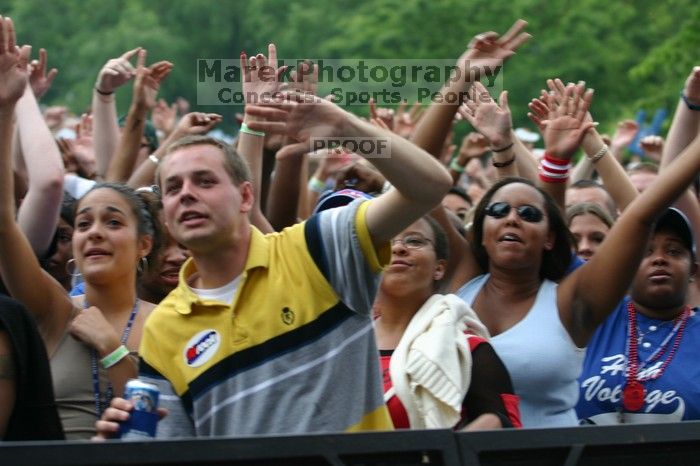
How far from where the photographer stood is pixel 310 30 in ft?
113

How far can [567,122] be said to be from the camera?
584 cm

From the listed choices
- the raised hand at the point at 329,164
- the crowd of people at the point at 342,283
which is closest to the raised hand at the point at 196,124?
the crowd of people at the point at 342,283

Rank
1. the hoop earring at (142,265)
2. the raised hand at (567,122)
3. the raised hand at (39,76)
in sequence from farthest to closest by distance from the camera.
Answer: the raised hand at (39,76) → the raised hand at (567,122) → the hoop earring at (142,265)

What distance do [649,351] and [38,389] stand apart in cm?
243

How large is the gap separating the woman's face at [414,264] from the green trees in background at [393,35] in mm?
10617

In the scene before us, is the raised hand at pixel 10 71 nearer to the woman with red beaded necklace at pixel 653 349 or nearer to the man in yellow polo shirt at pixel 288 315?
the man in yellow polo shirt at pixel 288 315

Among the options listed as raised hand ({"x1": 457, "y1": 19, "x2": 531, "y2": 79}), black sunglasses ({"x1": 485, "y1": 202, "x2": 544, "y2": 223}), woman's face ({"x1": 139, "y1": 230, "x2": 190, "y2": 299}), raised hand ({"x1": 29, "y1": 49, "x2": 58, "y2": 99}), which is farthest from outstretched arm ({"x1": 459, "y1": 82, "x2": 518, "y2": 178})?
raised hand ({"x1": 29, "y1": 49, "x2": 58, "y2": 99})

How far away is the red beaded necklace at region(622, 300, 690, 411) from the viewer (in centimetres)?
488

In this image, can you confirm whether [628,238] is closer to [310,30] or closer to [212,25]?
[310,30]

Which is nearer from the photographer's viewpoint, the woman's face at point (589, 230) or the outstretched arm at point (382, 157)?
the outstretched arm at point (382, 157)

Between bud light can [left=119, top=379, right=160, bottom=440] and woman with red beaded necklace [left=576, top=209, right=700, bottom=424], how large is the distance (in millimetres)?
2047

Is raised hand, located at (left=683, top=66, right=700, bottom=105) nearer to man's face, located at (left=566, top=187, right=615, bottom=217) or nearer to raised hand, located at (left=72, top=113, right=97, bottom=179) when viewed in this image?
man's face, located at (left=566, top=187, right=615, bottom=217)

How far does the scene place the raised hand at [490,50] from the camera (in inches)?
220

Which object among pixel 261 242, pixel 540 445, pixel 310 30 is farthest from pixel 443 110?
pixel 310 30
